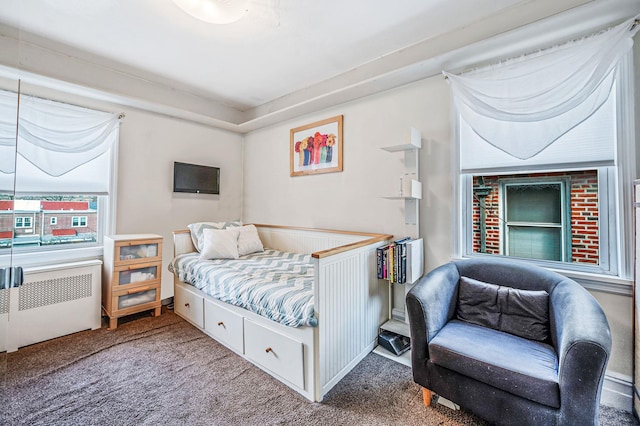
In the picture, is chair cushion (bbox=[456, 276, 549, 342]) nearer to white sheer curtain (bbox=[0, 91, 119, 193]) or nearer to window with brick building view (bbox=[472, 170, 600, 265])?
window with brick building view (bbox=[472, 170, 600, 265])

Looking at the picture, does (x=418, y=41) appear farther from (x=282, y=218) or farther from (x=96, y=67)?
(x=96, y=67)

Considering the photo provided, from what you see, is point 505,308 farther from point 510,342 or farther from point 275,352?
point 275,352

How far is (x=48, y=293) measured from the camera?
92.7 inches

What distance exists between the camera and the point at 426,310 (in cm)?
154

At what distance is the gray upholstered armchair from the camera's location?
111cm

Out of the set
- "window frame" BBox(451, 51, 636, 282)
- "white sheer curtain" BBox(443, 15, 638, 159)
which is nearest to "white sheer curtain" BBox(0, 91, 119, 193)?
"white sheer curtain" BBox(443, 15, 638, 159)

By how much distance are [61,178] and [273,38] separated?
250 cm

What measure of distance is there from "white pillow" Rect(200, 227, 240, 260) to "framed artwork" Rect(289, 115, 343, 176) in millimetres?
1121

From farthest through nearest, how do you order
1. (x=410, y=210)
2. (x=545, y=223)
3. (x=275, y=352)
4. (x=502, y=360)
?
(x=410, y=210) < (x=545, y=223) < (x=275, y=352) < (x=502, y=360)

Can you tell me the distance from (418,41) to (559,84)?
1094 millimetres

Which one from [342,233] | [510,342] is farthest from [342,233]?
[510,342]

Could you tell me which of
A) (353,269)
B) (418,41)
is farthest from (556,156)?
(353,269)

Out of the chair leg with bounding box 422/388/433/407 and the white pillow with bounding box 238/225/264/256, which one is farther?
the white pillow with bounding box 238/225/264/256

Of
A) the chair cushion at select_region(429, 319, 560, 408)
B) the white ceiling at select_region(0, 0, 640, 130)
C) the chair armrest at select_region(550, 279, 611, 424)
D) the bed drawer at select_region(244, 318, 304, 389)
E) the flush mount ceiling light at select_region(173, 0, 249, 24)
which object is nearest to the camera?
the chair armrest at select_region(550, 279, 611, 424)
